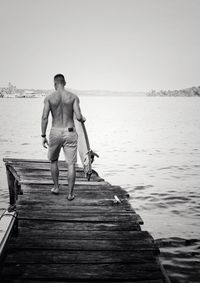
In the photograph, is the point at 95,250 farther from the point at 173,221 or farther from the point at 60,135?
the point at 173,221

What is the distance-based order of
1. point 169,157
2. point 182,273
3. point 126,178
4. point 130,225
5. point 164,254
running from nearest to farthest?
point 130,225, point 182,273, point 164,254, point 126,178, point 169,157

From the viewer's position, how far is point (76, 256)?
4430 millimetres

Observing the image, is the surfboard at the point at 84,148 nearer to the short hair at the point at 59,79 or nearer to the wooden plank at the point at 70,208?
the short hair at the point at 59,79

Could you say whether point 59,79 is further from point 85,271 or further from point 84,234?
point 85,271

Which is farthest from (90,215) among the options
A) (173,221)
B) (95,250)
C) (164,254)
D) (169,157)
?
(169,157)

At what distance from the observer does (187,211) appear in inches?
450

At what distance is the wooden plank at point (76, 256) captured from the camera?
4.27 m

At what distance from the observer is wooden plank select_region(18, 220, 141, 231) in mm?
5414

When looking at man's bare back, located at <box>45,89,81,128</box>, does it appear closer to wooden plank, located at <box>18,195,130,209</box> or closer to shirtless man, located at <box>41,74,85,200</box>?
shirtless man, located at <box>41,74,85,200</box>

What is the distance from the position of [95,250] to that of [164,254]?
12.5 feet

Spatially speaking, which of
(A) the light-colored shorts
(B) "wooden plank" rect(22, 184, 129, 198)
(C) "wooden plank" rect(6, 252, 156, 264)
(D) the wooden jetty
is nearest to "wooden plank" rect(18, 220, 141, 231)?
(D) the wooden jetty

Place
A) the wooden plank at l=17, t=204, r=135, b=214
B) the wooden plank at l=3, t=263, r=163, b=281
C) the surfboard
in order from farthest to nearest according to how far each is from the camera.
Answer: the surfboard
the wooden plank at l=17, t=204, r=135, b=214
the wooden plank at l=3, t=263, r=163, b=281

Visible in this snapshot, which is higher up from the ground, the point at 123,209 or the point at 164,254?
the point at 123,209

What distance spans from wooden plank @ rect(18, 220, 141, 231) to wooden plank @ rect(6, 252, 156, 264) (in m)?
0.86
